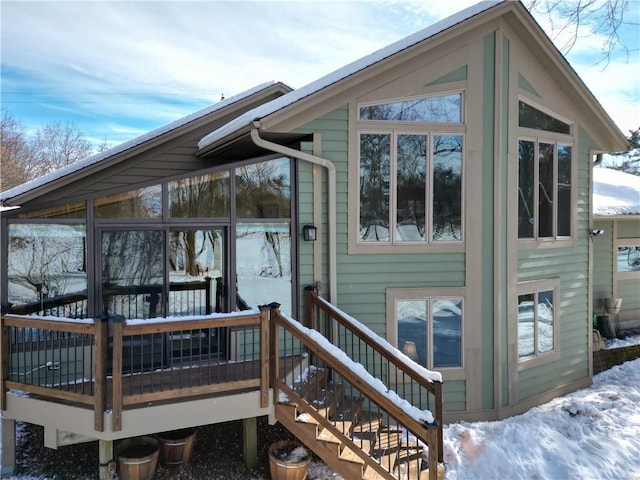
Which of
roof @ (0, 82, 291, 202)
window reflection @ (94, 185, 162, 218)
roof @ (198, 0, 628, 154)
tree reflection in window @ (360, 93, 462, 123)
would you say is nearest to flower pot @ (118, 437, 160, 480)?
window reflection @ (94, 185, 162, 218)

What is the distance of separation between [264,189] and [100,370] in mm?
3033

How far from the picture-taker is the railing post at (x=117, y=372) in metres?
4.07

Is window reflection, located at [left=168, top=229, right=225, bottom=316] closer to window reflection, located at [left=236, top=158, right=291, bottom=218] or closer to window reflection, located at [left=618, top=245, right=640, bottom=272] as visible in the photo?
window reflection, located at [left=236, top=158, right=291, bottom=218]

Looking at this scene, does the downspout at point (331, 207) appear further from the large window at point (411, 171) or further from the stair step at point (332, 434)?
the stair step at point (332, 434)

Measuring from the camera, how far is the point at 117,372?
4.09 metres

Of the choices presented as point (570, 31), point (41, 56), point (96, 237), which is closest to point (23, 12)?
point (96, 237)

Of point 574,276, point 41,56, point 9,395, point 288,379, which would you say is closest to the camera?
point 9,395

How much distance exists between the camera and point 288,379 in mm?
5113

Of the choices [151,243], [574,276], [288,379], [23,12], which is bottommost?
[288,379]

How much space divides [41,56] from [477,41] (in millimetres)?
10427

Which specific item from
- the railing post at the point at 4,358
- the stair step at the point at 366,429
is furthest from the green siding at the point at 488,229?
the railing post at the point at 4,358

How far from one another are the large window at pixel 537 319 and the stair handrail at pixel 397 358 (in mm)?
2869

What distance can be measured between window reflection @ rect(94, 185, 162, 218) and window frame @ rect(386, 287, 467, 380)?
11.7 ft

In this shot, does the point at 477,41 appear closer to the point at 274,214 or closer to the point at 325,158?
the point at 325,158
